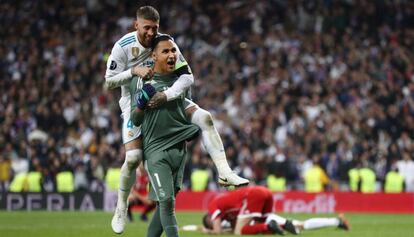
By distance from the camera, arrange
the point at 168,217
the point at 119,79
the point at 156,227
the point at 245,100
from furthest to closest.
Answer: the point at 245,100 < the point at 119,79 < the point at 156,227 < the point at 168,217

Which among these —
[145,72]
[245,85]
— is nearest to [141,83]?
[145,72]

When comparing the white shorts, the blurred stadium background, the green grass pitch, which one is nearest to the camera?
the white shorts

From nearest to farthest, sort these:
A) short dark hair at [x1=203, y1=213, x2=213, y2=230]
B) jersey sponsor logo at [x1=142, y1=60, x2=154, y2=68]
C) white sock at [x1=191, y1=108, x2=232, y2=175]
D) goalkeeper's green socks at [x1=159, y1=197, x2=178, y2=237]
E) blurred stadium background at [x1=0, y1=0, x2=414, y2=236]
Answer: goalkeeper's green socks at [x1=159, y1=197, x2=178, y2=237]
white sock at [x1=191, y1=108, x2=232, y2=175]
jersey sponsor logo at [x1=142, y1=60, x2=154, y2=68]
short dark hair at [x1=203, y1=213, x2=213, y2=230]
blurred stadium background at [x1=0, y1=0, x2=414, y2=236]

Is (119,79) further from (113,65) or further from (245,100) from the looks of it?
(245,100)

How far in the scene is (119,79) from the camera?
1109 cm

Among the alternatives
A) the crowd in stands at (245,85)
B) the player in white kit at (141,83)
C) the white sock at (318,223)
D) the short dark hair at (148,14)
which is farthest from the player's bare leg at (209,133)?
the crowd in stands at (245,85)

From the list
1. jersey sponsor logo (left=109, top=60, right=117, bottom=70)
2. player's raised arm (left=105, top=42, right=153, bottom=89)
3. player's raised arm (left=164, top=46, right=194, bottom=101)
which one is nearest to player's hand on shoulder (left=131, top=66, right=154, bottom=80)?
player's raised arm (left=164, top=46, right=194, bottom=101)

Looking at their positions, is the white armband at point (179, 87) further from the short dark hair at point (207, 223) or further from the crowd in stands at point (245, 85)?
the crowd in stands at point (245, 85)

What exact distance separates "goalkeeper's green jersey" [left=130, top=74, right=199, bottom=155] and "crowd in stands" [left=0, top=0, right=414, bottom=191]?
578 inches

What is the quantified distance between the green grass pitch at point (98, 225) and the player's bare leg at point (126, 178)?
145 inches

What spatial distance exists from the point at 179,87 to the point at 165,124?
42 centimetres

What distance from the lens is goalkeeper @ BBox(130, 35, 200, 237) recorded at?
1027 centimetres

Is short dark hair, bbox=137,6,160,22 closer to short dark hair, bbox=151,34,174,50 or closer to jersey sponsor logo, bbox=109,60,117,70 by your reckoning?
short dark hair, bbox=151,34,174,50

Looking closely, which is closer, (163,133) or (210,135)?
(163,133)
